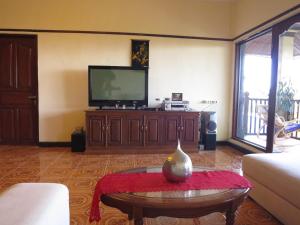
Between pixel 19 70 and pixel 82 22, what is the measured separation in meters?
1.64

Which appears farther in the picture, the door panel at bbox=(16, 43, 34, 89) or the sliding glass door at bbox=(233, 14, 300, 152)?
the door panel at bbox=(16, 43, 34, 89)

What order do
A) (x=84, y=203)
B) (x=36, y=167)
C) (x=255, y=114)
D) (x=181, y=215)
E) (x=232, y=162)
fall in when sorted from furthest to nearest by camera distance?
(x=255, y=114), (x=232, y=162), (x=36, y=167), (x=84, y=203), (x=181, y=215)

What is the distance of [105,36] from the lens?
4945 millimetres

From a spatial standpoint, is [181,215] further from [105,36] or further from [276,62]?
[105,36]

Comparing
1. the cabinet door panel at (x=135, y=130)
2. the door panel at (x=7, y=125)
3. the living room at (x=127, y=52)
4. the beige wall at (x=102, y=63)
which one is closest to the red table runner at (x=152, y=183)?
the living room at (x=127, y=52)

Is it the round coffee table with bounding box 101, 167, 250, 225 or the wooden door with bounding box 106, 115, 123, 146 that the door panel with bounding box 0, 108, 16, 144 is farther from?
the round coffee table with bounding box 101, 167, 250, 225

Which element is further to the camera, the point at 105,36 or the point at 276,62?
the point at 105,36

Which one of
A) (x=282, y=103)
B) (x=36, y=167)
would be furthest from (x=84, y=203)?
(x=282, y=103)

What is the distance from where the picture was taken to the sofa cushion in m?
1.92

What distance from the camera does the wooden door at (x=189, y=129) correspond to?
4.71 meters

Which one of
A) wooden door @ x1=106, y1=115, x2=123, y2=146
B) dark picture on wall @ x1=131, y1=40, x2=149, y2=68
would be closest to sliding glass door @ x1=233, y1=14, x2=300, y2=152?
dark picture on wall @ x1=131, y1=40, x2=149, y2=68

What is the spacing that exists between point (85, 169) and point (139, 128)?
54.2 inches

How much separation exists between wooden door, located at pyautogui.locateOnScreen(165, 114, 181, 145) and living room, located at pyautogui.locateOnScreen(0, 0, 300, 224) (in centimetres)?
38

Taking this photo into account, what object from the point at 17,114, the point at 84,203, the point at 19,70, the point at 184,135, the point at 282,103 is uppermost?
the point at 19,70
